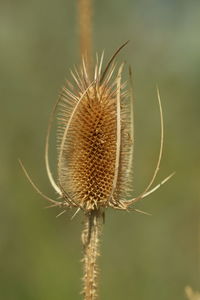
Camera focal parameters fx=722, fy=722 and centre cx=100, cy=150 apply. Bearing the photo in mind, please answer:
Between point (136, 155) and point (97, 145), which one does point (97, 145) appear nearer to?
point (97, 145)

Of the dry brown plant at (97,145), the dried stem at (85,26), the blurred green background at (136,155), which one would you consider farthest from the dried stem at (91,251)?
the blurred green background at (136,155)

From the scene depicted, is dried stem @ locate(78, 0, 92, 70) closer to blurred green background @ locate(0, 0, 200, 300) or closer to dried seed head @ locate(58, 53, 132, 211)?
dried seed head @ locate(58, 53, 132, 211)

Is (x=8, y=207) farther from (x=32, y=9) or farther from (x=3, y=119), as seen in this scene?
(x=32, y=9)

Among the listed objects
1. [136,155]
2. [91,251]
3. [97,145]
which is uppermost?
[136,155]

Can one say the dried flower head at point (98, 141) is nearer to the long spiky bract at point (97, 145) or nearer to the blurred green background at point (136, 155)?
the long spiky bract at point (97, 145)

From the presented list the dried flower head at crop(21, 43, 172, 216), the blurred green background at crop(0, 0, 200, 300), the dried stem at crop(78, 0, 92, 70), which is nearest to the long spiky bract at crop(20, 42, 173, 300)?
the dried flower head at crop(21, 43, 172, 216)

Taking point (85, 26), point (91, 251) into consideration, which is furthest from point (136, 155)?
point (91, 251)
